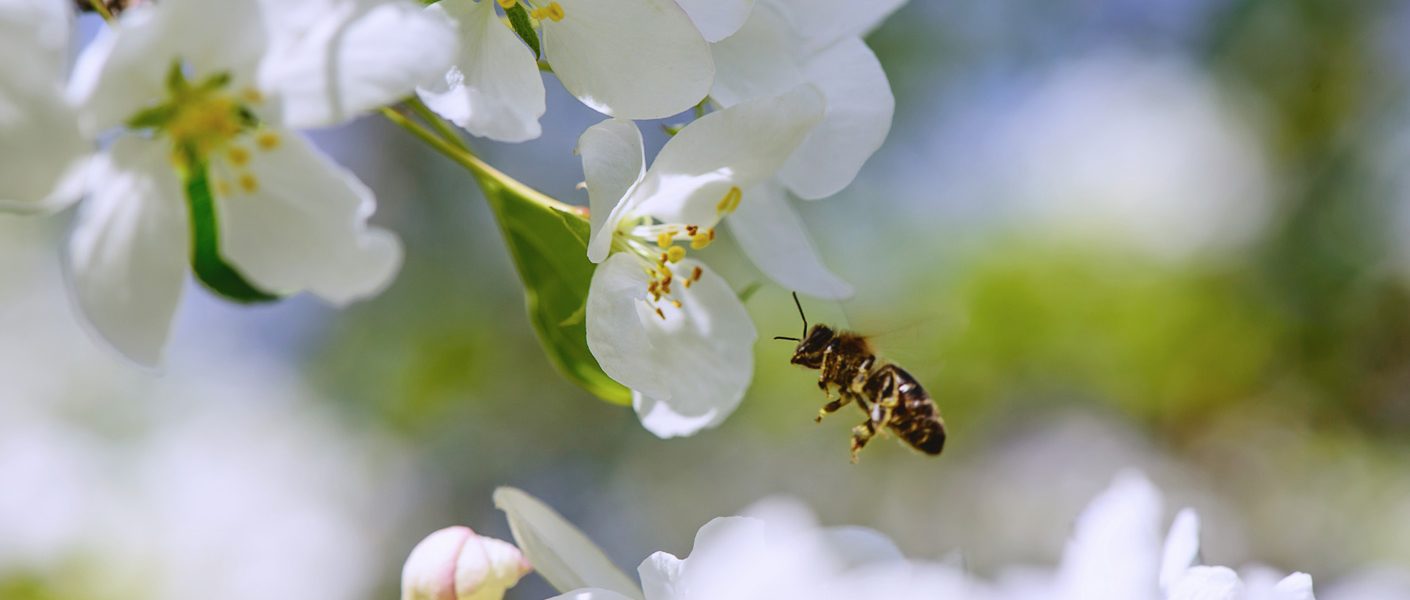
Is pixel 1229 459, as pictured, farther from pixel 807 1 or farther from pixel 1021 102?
pixel 807 1

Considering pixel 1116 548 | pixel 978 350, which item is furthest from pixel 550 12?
pixel 978 350

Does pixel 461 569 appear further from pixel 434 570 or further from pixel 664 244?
pixel 664 244

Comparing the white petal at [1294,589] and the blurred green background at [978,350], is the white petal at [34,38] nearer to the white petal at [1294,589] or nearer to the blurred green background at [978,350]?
the white petal at [1294,589]

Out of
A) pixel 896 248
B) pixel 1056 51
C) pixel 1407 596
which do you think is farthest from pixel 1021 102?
pixel 1407 596

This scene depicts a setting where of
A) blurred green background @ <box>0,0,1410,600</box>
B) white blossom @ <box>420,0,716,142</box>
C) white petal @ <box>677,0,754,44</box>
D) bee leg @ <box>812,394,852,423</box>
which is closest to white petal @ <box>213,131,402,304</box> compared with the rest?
white blossom @ <box>420,0,716,142</box>

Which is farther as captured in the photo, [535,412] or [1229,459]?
[535,412]

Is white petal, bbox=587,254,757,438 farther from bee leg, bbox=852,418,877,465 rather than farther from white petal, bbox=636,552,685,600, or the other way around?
bee leg, bbox=852,418,877,465

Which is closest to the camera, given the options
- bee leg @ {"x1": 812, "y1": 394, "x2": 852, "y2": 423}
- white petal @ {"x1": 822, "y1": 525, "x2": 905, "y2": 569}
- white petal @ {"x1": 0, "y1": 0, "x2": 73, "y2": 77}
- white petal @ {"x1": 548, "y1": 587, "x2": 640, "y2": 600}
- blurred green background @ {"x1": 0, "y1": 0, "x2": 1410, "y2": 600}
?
white petal @ {"x1": 0, "y1": 0, "x2": 73, "y2": 77}
